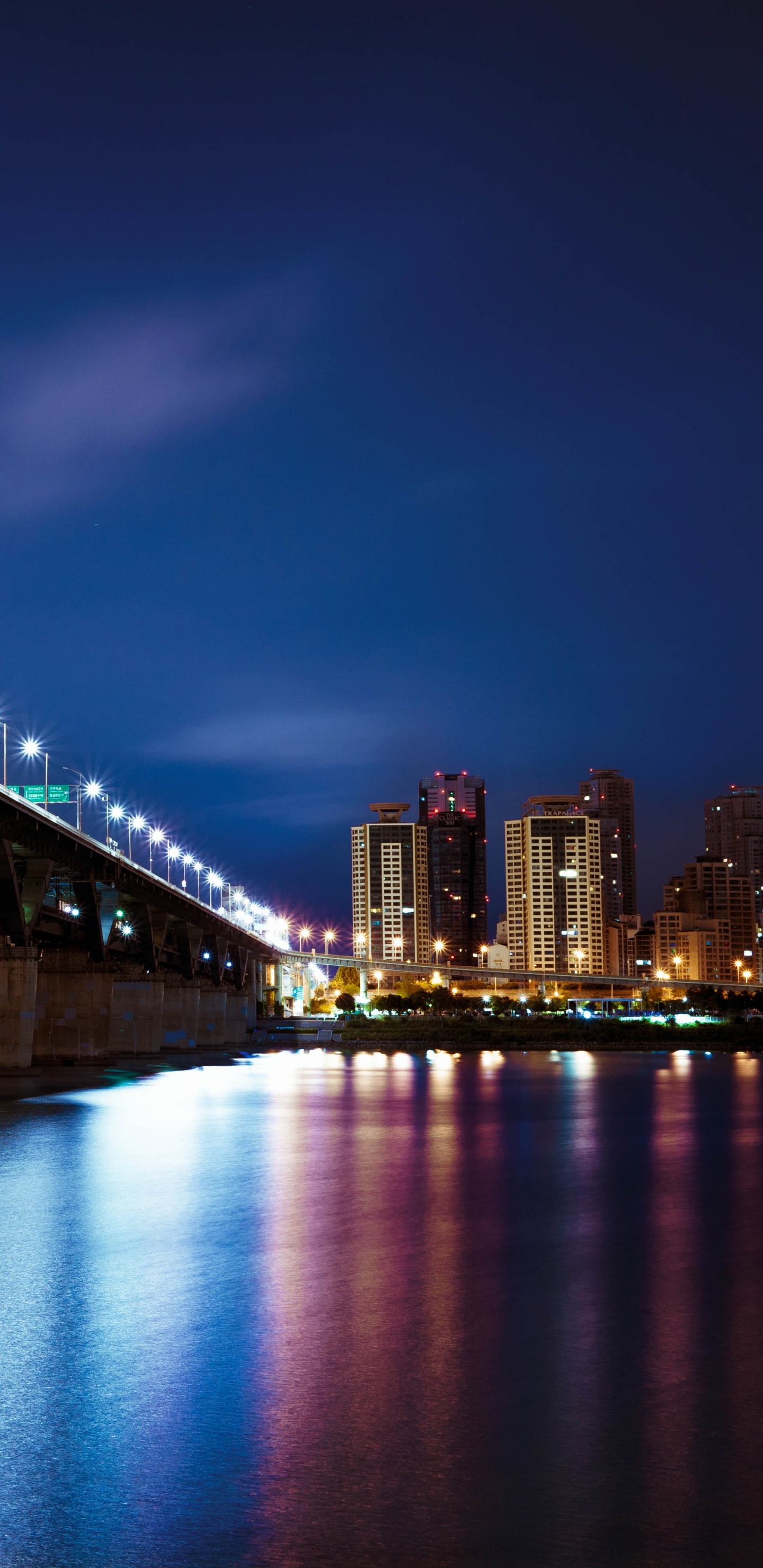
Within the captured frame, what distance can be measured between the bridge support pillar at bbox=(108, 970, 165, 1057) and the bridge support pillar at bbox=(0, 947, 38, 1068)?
881 inches

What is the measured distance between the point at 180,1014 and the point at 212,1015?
12473 millimetres

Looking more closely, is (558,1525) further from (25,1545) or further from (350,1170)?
(350,1170)

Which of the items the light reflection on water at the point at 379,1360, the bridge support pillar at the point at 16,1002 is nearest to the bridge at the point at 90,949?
the bridge support pillar at the point at 16,1002

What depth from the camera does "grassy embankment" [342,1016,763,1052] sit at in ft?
367

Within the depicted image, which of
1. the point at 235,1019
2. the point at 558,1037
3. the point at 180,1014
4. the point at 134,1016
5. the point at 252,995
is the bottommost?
the point at 558,1037

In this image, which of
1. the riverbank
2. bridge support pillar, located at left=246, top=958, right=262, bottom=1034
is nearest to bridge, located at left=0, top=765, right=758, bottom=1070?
the riverbank

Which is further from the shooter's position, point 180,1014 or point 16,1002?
point 180,1014

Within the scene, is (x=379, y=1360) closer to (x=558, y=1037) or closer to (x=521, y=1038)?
(x=558, y=1037)

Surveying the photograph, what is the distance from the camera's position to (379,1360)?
525 inches

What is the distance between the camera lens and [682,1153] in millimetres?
34844

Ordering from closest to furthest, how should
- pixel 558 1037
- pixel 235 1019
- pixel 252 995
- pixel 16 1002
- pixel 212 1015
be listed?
pixel 16 1002 → pixel 212 1015 → pixel 558 1037 → pixel 235 1019 → pixel 252 995

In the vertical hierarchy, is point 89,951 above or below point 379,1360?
above

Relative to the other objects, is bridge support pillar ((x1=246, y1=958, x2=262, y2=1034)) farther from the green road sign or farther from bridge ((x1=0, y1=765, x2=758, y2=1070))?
the green road sign

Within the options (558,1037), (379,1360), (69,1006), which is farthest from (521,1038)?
(379,1360)
